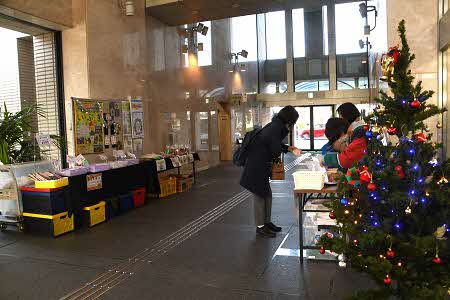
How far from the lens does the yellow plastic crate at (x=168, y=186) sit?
756cm

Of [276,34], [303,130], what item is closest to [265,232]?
[303,130]

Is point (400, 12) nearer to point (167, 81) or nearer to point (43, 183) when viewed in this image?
point (43, 183)

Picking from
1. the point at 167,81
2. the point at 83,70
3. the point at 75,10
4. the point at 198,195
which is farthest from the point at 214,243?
the point at 167,81

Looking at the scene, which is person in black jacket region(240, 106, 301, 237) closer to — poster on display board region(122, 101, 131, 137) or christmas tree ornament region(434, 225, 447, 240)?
christmas tree ornament region(434, 225, 447, 240)

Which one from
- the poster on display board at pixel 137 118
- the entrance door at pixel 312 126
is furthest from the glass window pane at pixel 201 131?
the entrance door at pixel 312 126

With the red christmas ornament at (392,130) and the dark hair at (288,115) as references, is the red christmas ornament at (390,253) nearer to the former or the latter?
the red christmas ornament at (392,130)

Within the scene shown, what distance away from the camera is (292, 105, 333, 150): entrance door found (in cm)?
1875

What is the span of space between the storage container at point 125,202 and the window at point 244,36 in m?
9.84

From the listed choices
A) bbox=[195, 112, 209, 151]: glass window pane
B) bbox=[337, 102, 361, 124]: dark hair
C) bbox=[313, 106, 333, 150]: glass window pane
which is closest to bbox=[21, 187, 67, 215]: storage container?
bbox=[337, 102, 361, 124]: dark hair

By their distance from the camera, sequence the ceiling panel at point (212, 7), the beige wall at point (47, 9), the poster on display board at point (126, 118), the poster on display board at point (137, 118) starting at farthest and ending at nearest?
the ceiling panel at point (212, 7) < the poster on display board at point (137, 118) < the poster on display board at point (126, 118) < the beige wall at point (47, 9)

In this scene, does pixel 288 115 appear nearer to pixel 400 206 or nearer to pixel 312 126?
pixel 400 206

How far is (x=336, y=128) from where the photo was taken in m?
3.87

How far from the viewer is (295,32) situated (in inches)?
749

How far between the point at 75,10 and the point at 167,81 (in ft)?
10.4
